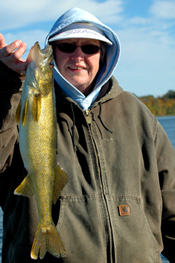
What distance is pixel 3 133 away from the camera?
3113 mm

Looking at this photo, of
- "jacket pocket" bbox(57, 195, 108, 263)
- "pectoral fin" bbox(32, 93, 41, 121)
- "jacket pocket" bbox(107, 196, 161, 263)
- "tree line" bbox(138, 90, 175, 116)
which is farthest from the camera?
"tree line" bbox(138, 90, 175, 116)

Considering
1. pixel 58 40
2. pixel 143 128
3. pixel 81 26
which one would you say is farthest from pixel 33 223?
pixel 81 26

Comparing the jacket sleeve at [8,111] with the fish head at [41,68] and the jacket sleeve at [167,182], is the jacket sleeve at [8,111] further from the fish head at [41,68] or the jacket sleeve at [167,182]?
the jacket sleeve at [167,182]

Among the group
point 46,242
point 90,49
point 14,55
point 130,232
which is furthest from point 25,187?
point 90,49

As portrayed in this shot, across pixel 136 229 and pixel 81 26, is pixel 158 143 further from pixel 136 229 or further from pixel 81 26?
pixel 81 26

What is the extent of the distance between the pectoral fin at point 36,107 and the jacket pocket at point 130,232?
1225mm

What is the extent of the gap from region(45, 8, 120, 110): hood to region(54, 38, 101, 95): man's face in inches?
4.0

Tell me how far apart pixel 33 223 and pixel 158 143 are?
1.69m

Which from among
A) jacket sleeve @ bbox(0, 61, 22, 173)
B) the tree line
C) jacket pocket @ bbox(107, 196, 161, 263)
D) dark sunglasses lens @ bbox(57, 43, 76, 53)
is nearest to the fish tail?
jacket pocket @ bbox(107, 196, 161, 263)

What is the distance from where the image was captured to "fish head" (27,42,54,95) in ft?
8.93

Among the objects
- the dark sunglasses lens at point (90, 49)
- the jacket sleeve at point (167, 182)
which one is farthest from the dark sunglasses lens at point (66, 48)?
the jacket sleeve at point (167, 182)

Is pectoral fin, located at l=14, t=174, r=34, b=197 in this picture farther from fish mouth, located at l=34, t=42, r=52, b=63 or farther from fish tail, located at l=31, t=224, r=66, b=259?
fish mouth, located at l=34, t=42, r=52, b=63

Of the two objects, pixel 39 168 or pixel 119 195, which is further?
pixel 119 195

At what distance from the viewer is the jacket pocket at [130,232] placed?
10.8 ft
